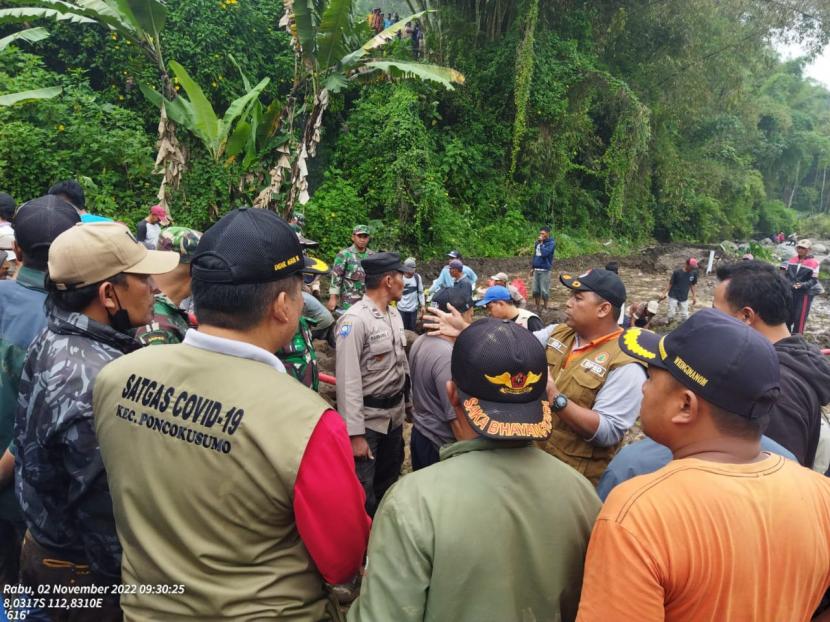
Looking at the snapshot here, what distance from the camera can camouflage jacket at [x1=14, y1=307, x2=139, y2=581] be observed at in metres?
1.67

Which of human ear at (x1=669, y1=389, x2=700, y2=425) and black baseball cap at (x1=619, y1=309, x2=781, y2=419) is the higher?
black baseball cap at (x1=619, y1=309, x2=781, y2=419)

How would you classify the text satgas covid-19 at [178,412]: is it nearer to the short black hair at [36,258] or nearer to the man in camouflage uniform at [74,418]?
the man in camouflage uniform at [74,418]

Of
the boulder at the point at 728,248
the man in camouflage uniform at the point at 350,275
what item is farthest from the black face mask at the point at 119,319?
the boulder at the point at 728,248

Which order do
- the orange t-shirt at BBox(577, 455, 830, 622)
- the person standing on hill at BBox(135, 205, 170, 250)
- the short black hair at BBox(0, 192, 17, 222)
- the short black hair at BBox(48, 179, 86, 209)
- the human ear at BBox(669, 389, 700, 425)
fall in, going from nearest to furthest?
the orange t-shirt at BBox(577, 455, 830, 622) < the human ear at BBox(669, 389, 700, 425) < the short black hair at BBox(48, 179, 86, 209) < the short black hair at BBox(0, 192, 17, 222) < the person standing on hill at BBox(135, 205, 170, 250)

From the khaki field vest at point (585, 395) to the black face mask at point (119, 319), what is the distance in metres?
2.08

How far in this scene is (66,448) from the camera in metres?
1.73

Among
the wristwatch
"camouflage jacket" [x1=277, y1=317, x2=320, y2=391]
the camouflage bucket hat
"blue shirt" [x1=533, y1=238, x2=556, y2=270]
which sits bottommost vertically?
"blue shirt" [x1=533, y1=238, x2=556, y2=270]

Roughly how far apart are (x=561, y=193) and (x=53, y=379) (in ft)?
65.6

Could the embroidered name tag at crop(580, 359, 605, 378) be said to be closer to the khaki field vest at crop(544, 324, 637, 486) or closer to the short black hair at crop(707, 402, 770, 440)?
the khaki field vest at crop(544, 324, 637, 486)

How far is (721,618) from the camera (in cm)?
123

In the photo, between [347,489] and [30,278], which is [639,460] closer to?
[347,489]

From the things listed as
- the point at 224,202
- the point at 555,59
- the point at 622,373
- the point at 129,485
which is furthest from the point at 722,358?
the point at 555,59

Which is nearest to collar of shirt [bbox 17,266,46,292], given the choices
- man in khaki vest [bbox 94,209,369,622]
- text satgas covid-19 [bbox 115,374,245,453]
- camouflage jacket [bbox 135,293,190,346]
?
camouflage jacket [bbox 135,293,190,346]

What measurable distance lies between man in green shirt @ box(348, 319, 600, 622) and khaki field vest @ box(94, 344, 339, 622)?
0.26 metres
